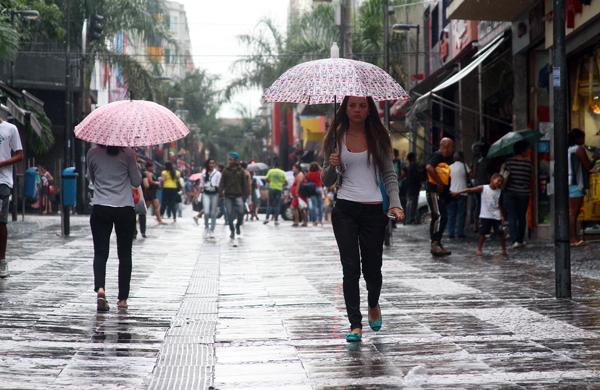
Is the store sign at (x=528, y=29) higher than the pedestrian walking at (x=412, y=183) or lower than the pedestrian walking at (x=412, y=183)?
higher

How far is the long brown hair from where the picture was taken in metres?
7.73

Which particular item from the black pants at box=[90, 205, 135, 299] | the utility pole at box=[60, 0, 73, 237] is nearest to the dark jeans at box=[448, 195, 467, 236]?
the utility pole at box=[60, 0, 73, 237]

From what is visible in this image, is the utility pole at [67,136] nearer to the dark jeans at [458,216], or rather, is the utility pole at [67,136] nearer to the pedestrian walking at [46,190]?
the pedestrian walking at [46,190]

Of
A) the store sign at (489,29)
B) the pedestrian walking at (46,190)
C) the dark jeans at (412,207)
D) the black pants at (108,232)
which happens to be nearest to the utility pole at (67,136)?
the pedestrian walking at (46,190)

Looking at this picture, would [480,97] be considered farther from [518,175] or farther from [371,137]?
[371,137]

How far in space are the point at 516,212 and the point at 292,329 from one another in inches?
395

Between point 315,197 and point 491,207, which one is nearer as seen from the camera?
point 491,207

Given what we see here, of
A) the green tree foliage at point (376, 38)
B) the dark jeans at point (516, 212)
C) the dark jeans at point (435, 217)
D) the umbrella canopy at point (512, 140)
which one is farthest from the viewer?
the green tree foliage at point (376, 38)

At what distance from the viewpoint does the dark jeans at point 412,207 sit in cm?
2855

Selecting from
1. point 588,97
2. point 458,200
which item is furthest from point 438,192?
point 458,200

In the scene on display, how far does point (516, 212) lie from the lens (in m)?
17.6

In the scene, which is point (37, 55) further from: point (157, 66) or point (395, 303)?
point (395, 303)

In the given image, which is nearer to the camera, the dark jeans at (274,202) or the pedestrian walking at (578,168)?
the pedestrian walking at (578,168)

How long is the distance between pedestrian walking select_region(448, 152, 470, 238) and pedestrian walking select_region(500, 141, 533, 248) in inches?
107
